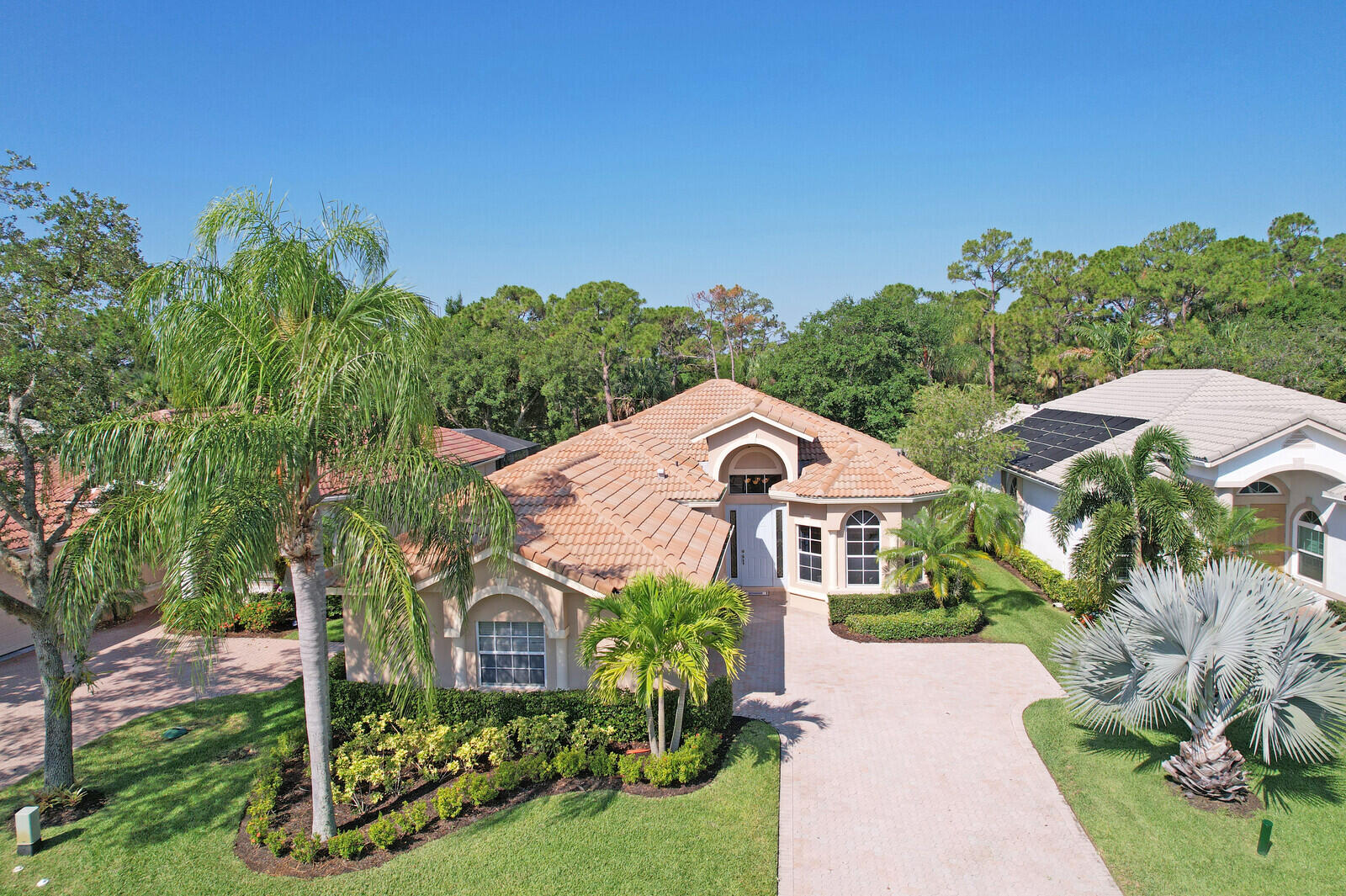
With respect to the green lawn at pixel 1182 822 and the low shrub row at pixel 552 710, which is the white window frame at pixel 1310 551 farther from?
the low shrub row at pixel 552 710

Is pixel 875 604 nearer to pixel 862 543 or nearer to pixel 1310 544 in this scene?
pixel 862 543

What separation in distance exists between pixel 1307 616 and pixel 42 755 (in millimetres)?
21979

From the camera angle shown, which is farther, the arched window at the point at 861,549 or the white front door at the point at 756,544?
the white front door at the point at 756,544

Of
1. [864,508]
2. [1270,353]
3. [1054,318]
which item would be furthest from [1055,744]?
[1054,318]

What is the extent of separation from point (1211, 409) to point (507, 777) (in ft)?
73.0

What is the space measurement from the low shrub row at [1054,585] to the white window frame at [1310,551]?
625cm

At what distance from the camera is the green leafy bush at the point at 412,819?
34.1ft

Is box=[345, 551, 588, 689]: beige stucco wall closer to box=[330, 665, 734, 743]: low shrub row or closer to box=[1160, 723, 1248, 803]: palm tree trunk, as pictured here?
box=[330, 665, 734, 743]: low shrub row

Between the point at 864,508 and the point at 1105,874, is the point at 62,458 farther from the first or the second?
the point at 864,508

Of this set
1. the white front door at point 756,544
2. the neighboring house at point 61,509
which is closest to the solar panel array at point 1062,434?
the white front door at point 756,544

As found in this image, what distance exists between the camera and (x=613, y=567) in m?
13.2

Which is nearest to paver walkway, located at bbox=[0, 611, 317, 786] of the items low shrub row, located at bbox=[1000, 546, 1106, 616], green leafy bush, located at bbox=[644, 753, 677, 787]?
green leafy bush, located at bbox=[644, 753, 677, 787]

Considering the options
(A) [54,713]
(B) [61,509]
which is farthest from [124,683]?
(A) [54,713]

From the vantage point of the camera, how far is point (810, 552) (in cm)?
2141
